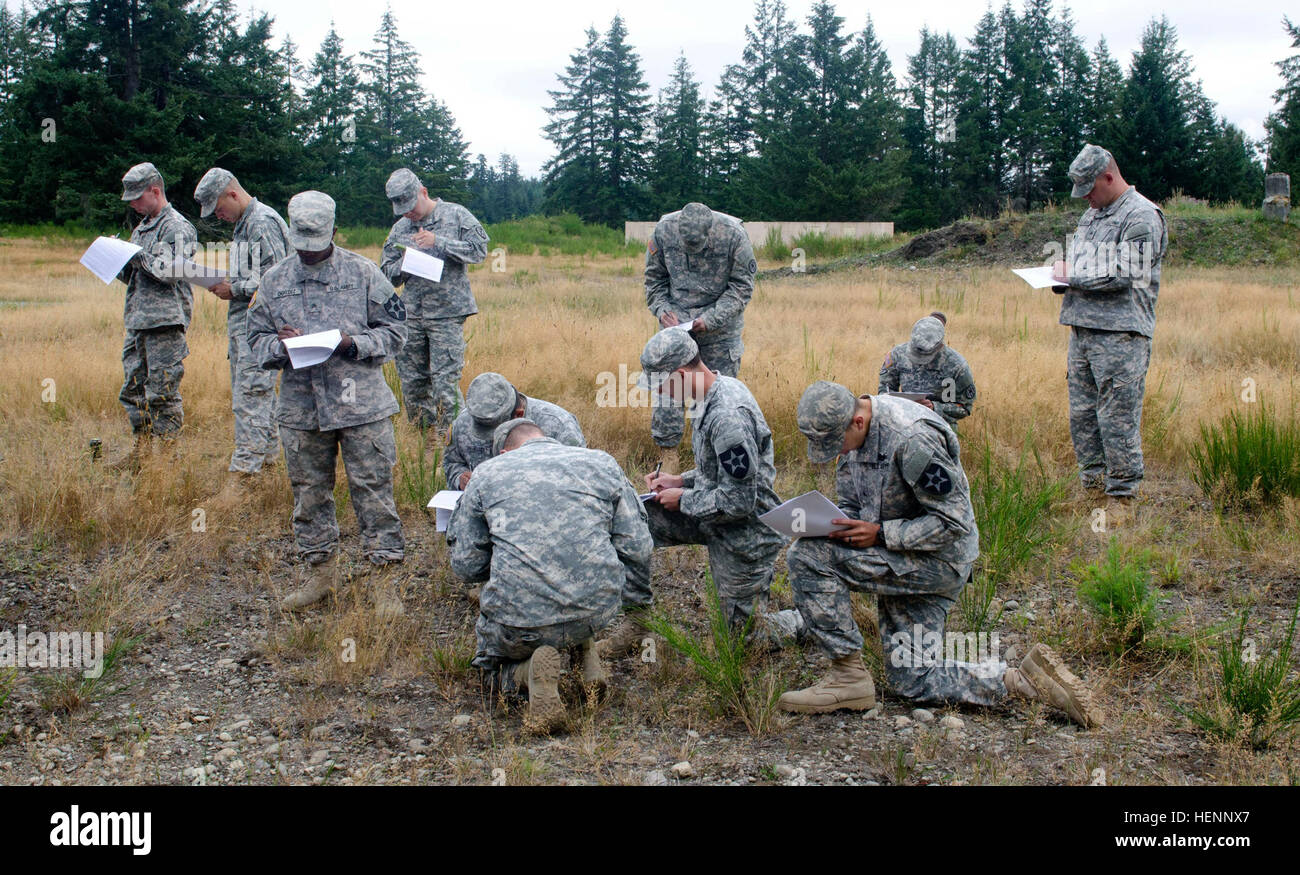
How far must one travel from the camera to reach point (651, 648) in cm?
434

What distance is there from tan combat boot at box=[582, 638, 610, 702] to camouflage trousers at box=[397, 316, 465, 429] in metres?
3.32

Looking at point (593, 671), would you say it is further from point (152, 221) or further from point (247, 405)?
point (152, 221)

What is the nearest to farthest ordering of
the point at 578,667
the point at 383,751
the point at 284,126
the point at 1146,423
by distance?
the point at 383,751 → the point at 578,667 → the point at 1146,423 → the point at 284,126

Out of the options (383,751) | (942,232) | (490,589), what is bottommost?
(383,751)

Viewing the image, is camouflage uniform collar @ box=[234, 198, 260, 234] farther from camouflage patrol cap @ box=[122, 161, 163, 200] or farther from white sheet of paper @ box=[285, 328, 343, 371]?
white sheet of paper @ box=[285, 328, 343, 371]

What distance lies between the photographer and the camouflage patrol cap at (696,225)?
20.9 ft

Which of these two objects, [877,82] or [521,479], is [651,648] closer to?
[521,479]

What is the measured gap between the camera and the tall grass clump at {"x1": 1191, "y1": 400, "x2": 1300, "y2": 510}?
5.88 metres

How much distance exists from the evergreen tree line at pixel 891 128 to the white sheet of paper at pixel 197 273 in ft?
102

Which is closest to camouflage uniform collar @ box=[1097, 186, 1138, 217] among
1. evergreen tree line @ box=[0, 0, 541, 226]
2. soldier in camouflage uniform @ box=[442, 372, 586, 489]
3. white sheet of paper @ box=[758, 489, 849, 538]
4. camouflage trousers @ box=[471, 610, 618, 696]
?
white sheet of paper @ box=[758, 489, 849, 538]

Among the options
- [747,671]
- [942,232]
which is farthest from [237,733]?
[942,232]

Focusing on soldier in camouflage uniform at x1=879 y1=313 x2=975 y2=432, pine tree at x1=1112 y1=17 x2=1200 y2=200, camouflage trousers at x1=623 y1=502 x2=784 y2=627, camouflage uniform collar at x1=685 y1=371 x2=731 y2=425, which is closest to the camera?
camouflage uniform collar at x1=685 y1=371 x2=731 y2=425

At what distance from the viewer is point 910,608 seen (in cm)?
398

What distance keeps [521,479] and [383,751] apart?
1106 millimetres
